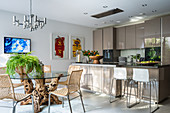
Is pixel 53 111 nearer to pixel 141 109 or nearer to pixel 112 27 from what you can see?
pixel 141 109

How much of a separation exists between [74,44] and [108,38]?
5.54 ft

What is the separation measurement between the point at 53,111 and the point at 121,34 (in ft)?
15.7

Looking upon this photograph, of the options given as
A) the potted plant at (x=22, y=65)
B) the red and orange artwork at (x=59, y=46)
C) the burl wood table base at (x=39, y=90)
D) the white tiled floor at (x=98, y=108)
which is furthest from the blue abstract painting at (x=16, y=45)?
the potted plant at (x=22, y=65)

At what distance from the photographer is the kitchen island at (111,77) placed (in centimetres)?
337

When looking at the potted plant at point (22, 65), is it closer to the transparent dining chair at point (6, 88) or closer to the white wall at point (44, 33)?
the transparent dining chair at point (6, 88)

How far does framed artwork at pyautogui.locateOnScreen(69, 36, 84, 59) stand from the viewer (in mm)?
6398

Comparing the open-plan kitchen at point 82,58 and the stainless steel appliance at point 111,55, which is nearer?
the open-plan kitchen at point 82,58

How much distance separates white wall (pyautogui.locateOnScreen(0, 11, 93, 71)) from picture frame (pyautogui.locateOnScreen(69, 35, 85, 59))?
0.20 metres

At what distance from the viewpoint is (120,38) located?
648 cm

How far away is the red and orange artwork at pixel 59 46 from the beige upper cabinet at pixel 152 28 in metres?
3.47

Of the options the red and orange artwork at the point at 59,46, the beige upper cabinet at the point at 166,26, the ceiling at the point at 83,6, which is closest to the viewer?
the ceiling at the point at 83,6

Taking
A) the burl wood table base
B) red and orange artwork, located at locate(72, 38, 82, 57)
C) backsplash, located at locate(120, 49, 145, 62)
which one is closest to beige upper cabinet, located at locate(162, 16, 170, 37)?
backsplash, located at locate(120, 49, 145, 62)

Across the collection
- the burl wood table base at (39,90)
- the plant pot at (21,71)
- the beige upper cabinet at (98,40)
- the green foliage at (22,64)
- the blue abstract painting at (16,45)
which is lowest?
the burl wood table base at (39,90)

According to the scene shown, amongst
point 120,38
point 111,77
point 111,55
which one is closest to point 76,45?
point 111,55
